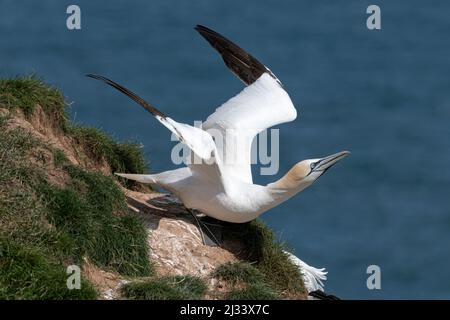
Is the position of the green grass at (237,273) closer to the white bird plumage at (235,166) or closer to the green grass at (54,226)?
the green grass at (54,226)

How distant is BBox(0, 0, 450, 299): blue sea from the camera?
105ft

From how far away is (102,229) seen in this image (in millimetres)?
14523

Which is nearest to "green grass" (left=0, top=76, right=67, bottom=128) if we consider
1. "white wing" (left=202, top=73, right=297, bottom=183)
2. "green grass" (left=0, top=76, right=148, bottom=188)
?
"green grass" (left=0, top=76, right=148, bottom=188)

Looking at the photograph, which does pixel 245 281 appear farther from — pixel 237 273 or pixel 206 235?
pixel 206 235

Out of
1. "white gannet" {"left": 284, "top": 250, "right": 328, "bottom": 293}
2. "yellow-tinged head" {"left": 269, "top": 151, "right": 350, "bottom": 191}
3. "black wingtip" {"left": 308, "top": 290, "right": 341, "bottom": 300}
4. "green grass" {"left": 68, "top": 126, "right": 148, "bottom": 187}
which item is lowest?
"black wingtip" {"left": 308, "top": 290, "right": 341, "bottom": 300}

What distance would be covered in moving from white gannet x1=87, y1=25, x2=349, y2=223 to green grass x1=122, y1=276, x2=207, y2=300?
4.84 feet

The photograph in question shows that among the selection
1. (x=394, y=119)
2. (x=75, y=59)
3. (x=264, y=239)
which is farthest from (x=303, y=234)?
(x=264, y=239)

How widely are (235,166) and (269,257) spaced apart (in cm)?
136

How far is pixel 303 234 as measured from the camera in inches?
1232

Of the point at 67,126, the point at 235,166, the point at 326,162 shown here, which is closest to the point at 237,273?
the point at 326,162

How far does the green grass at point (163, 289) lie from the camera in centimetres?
1361

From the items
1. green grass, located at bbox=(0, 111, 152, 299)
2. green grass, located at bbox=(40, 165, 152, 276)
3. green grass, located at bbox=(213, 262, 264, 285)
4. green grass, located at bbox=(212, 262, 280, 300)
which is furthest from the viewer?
green grass, located at bbox=(213, 262, 264, 285)

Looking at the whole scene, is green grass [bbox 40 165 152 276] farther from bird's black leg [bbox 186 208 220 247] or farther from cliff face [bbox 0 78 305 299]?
bird's black leg [bbox 186 208 220 247]

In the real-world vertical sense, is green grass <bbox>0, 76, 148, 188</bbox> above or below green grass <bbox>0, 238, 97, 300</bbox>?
above
